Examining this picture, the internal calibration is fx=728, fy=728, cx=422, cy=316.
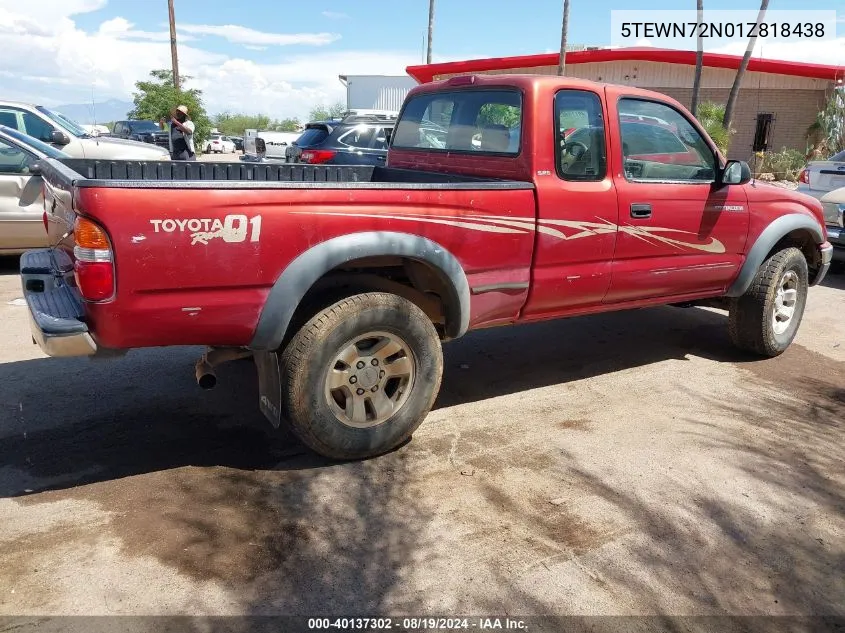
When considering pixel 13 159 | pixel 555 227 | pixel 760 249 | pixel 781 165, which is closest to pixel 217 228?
pixel 555 227

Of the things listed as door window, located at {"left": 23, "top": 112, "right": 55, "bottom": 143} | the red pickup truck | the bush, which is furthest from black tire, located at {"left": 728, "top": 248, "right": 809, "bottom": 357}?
the bush

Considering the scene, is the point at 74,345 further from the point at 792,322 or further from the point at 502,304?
the point at 792,322

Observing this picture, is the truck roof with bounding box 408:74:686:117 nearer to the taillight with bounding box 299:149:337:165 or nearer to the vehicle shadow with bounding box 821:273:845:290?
the vehicle shadow with bounding box 821:273:845:290

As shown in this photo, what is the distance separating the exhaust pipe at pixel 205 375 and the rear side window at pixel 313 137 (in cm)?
907

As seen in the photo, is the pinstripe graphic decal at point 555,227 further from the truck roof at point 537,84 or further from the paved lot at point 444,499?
the paved lot at point 444,499

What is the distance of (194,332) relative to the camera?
3.26 m

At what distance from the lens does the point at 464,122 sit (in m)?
4.79

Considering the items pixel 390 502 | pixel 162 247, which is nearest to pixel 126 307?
pixel 162 247

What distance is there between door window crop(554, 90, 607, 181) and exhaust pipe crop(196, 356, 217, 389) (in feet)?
7.33

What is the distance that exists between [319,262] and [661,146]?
2679 millimetres

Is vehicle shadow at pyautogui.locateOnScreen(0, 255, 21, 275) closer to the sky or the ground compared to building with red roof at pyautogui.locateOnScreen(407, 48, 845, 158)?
closer to the ground

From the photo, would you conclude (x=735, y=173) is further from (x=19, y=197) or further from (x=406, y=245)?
(x=19, y=197)

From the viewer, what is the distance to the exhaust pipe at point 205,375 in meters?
3.69

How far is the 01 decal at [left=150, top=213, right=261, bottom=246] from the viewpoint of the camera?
303 cm
